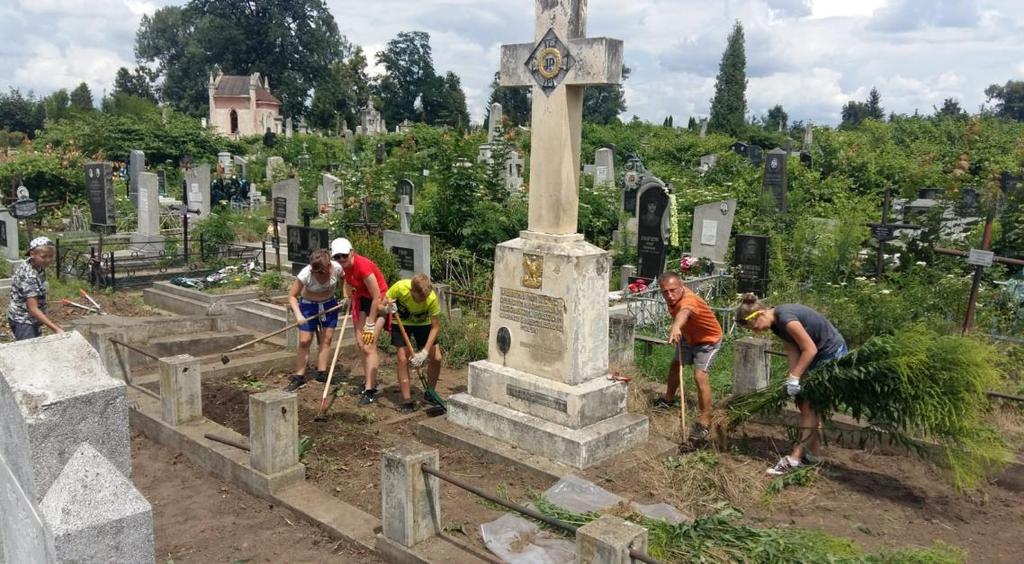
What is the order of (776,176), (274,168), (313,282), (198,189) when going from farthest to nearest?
1. (274,168)
2. (198,189)
3. (776,176)
4. (313,282)

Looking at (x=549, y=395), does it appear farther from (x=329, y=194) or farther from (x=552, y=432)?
(x=329, y=194)

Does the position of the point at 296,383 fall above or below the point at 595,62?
below

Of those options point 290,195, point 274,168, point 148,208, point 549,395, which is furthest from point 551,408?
point 274,168

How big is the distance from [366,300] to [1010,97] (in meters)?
98.9

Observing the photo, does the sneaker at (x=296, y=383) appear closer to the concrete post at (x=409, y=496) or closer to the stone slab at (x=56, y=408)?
the concrete post at (x=409, y=496)

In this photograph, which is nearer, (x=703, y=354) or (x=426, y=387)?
(x=703, y=354)

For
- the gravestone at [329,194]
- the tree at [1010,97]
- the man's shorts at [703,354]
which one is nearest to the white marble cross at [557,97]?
the man's shorts at [703,354]

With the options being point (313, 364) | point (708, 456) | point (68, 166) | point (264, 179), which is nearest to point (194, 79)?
point (264, 179)

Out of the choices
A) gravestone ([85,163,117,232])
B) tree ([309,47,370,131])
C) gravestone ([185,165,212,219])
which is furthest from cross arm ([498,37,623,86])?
tree ([309,47,370,131])

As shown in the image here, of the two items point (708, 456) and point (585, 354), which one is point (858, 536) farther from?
point (585, 354)

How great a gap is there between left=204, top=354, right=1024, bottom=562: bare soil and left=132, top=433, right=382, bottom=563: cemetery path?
528 millimetres

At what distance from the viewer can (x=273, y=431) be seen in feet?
18.0

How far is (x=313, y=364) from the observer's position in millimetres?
9109

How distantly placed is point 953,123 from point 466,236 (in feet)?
91.9
